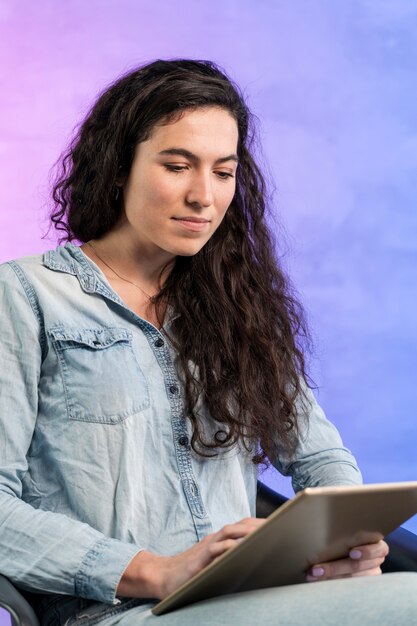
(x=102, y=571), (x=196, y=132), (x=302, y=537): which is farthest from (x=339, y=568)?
(x=196, y=132)

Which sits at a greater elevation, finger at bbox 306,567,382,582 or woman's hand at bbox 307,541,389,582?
woman's hand at bbox 307,541,389,582

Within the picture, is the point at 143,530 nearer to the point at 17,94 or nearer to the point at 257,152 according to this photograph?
the point at 257,152

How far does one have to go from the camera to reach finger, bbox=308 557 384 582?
1.65 meters

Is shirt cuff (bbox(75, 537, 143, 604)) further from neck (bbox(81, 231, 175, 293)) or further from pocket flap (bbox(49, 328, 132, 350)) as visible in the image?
neck (bbox(81, 231, 175, 293))

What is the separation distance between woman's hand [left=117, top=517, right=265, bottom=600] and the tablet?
0.04 metres

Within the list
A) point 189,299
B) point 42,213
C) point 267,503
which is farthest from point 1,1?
point 267,503

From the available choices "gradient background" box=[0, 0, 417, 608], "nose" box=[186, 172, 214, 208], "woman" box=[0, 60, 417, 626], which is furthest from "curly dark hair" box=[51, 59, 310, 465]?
"gradient background" box=[0, 0, 417, 608]

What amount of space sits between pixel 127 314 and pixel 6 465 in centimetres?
34

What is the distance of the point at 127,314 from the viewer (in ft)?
6.40

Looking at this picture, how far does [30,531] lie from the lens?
168 centimetres

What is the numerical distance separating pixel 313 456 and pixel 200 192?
1.76 ft

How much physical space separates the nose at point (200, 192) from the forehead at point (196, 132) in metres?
0.05

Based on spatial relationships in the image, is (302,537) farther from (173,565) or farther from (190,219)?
(190,219)

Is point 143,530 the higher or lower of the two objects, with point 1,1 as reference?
lower
